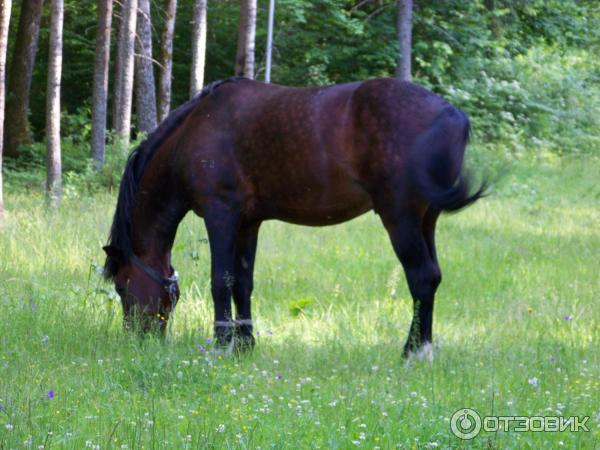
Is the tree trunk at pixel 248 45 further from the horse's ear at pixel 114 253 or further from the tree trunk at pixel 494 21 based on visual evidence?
the horse's ear at pixel 114 253

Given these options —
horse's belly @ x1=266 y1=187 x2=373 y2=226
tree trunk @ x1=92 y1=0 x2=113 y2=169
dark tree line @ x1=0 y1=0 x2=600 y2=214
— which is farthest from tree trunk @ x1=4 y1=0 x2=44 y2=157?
horse's belly @ x1=266 y1=187 x2=373 y2=226

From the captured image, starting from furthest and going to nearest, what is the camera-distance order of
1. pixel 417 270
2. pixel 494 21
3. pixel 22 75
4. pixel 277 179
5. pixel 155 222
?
pixel 494 21
pixel 22 75
pixel 155 222
pixel 277 179
pixel 417 270

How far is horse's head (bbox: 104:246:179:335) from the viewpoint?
6828mm

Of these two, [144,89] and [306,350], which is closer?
[306,350]

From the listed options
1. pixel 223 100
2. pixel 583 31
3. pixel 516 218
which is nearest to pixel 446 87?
pixel 583 31

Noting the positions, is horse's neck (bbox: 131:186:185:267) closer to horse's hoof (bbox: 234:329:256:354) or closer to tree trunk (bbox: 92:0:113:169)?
horse's hoof (bbox: 234:329:256:354)

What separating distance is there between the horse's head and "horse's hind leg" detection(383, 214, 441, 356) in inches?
70.2

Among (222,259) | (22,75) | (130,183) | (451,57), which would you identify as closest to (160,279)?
(222,259)

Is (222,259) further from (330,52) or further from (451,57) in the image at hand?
(451,57)

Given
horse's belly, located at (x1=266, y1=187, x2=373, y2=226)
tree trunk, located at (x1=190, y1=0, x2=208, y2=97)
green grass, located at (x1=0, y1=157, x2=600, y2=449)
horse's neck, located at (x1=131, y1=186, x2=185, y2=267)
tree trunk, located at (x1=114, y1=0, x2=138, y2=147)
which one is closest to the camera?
green grass, located at (x1=0, y1=157, x2=600, y2=449)

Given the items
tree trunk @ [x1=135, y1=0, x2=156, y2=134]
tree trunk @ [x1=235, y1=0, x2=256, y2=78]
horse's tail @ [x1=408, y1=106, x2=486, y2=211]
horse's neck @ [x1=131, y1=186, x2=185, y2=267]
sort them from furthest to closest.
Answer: tree trunk @ [x1=135, y1=0, x2=156, y2=134], tree trunk @ [x1=235, y1=0, x2=256, y2=78], horse's neck @ [x1=131, y1=186, x2=185, y2=267], horse's tail @ [x1=408, y1=106, x2=486, y2=211]

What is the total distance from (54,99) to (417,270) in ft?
32.1

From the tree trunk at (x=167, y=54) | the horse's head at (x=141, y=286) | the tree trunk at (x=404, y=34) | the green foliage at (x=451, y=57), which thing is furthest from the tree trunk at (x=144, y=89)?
the horse's head at (x=141, y=286)

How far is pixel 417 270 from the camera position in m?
6.33
